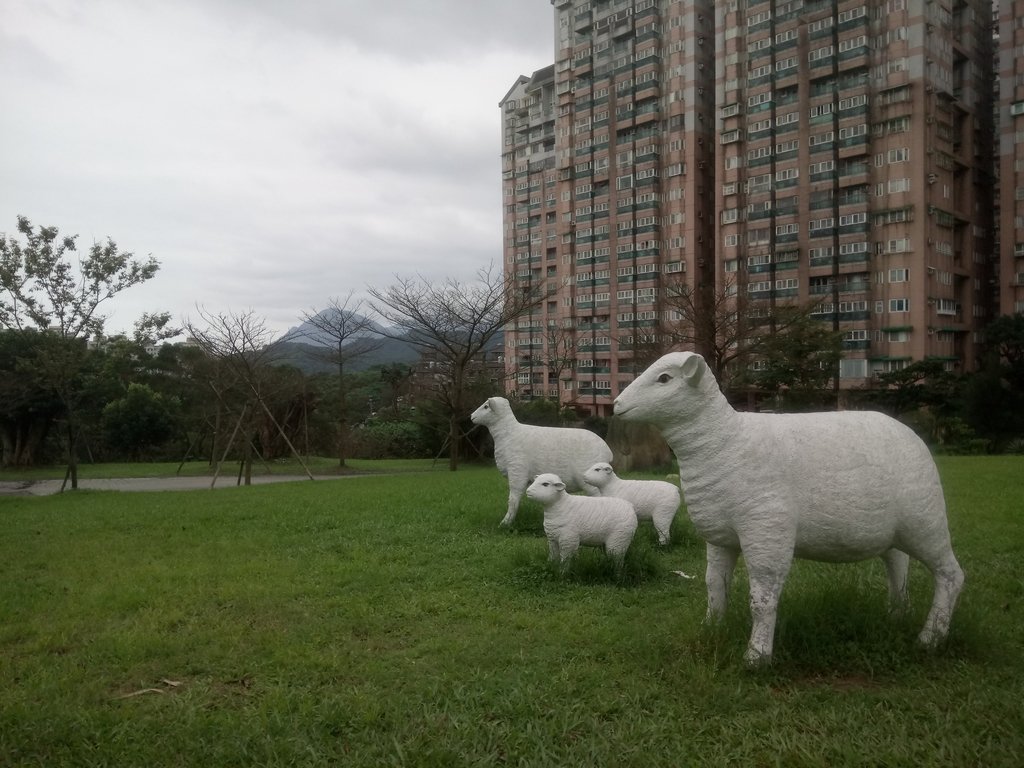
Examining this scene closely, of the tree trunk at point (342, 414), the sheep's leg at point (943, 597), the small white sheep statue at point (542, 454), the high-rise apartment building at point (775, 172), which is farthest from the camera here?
the high-rise apartment building at point (775, 172)

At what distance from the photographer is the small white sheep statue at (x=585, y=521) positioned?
20.9ft

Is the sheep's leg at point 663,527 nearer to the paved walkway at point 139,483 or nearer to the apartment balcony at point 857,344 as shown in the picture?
the paved walkway at point 139,483

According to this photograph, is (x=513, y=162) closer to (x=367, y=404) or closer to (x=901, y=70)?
(x=367, y=404)

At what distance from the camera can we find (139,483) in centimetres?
1995

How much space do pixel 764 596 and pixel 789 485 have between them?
0.64 metres

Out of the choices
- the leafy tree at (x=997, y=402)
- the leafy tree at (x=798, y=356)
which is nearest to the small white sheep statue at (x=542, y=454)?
the leafy tree at (x=798, y=356)

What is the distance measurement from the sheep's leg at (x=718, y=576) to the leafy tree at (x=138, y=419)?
2829 centimetres

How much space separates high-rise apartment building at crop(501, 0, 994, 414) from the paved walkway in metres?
13.1

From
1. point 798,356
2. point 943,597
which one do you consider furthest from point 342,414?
point 943,597

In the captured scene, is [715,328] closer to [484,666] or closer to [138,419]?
[484,666]

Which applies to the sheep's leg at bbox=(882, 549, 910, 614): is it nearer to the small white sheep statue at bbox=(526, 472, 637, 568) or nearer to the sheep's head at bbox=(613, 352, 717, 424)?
the sheep's head at bbox=(613, 352, 717, 424)

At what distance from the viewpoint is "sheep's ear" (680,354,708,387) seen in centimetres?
425

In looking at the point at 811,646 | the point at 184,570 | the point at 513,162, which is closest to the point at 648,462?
the point at 184,570

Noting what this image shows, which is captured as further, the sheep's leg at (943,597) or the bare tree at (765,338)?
the bare tree at (765,338)
